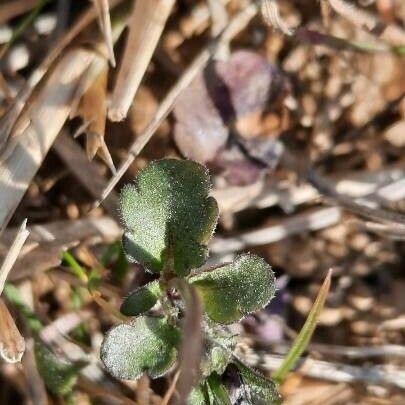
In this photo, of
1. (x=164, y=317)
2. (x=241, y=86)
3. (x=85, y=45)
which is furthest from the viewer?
(x=241, y=86)

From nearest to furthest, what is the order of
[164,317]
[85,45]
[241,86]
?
1. [164,317]
2. [85,45]
3. [241,86]

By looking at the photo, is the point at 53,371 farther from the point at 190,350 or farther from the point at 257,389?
the point at 190,350

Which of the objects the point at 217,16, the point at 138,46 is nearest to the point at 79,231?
the point at 138,46

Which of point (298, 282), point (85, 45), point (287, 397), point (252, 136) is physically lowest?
point (287, 397)

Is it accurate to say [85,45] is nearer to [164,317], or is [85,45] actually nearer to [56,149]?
[56,149]

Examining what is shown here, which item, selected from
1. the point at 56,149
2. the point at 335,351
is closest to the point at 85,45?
the point at 56,149

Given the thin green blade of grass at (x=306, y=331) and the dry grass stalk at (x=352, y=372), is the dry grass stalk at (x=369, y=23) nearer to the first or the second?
the thin green blade of grass at (x=306, y=331)

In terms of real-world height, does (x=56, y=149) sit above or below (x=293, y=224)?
above
